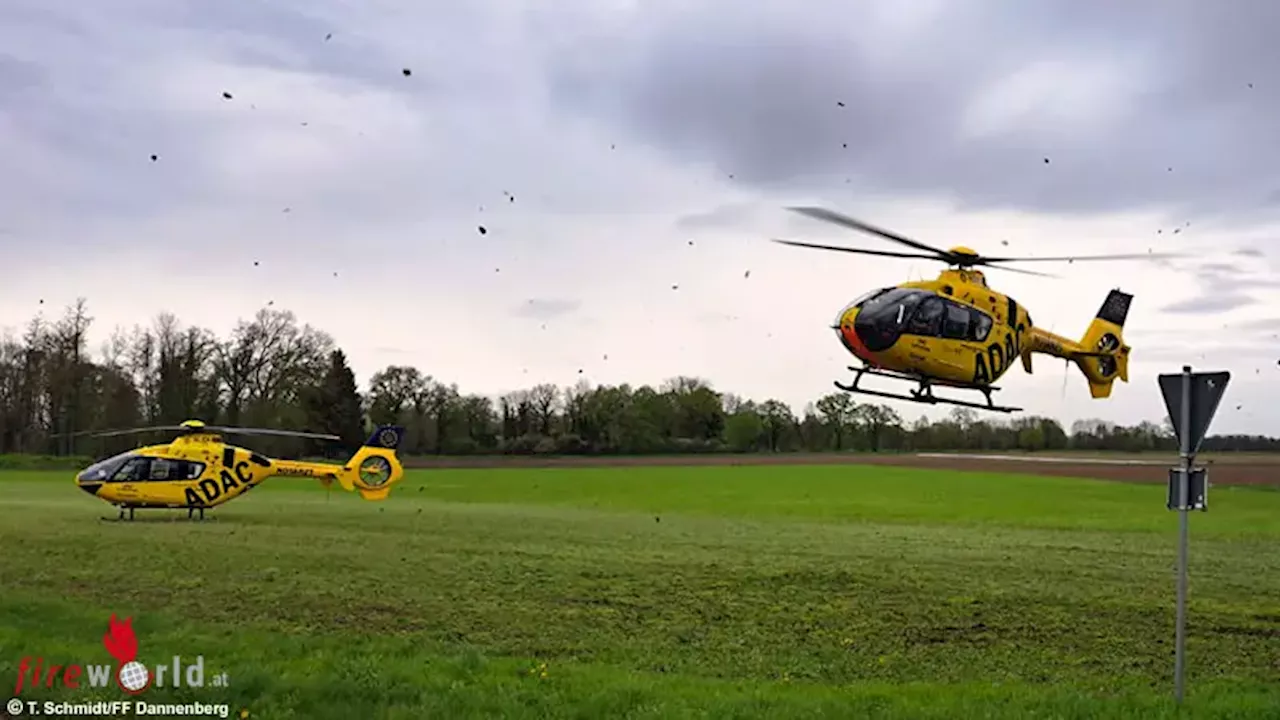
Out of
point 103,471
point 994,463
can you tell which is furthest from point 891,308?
point 994,463

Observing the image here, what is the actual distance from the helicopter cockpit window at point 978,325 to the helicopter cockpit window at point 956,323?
3.0 inches

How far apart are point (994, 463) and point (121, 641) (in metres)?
79.9

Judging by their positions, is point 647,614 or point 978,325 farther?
point 647,614

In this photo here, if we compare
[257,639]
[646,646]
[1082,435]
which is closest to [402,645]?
[257,639]

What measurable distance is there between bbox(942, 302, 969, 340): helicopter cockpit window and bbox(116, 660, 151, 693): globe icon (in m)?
9.53

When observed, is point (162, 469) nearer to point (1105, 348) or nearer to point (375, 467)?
point (375, 467)

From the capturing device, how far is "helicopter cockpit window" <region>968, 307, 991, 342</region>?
13688 mm

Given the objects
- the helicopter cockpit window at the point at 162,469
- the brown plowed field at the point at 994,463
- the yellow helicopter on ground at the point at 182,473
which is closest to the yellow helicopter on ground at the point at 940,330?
the yellow helicopter on ground at the point at 182,473

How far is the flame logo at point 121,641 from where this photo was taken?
39.0 ft

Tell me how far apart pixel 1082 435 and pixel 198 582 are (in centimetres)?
4373

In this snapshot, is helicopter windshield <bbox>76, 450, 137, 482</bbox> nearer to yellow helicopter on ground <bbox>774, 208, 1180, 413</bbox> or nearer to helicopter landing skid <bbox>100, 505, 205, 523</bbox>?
helicopter landing skid <bbox>100, 505, 205, 523</bbox>

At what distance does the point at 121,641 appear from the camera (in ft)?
41.6

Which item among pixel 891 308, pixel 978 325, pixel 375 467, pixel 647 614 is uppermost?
pixel 891 308

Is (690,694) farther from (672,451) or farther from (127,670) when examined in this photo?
(672,451)
